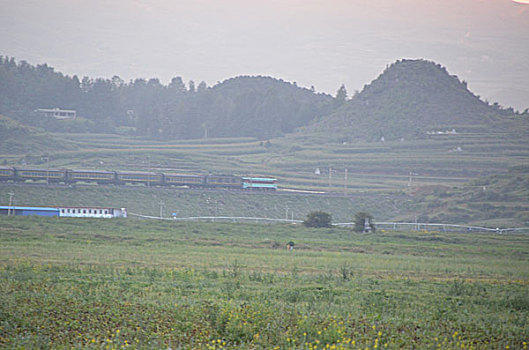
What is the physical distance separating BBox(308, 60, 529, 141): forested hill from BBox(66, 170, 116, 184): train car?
71.3 meters

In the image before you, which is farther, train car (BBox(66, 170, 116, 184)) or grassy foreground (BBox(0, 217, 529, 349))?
train car (BBox(66, 170, 116, 184))

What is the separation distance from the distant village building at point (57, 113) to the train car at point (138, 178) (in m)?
74.5

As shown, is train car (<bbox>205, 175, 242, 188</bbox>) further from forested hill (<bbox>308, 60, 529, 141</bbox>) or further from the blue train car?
forested hill (<bbox>308, 60, 529, 141</bbox>)

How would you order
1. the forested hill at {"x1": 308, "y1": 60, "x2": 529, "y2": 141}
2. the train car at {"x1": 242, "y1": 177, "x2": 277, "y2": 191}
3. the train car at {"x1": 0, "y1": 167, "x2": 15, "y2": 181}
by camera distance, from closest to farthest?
the train car at {"x1": 0, "y1": 167, "x2": 15, "y2": 181} → the train car at {"x1": 242, "y1": 177, "x2": 277, "y2": 191} → the forested hill at {"x1": 308, "y1": 60, "x2": 529, "y2": 141}

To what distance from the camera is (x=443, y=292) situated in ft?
62.4

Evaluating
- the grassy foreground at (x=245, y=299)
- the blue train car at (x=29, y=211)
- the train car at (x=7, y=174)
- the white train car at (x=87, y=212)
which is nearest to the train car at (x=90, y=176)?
the train car at (x=7, y=174)

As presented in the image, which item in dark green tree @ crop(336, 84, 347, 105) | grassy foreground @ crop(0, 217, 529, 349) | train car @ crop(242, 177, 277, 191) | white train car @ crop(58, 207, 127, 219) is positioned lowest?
white train car @ crop(58, 207, 127, 219)

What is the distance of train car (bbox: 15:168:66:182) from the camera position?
209ft

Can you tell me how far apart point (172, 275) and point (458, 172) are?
83350 millimetres

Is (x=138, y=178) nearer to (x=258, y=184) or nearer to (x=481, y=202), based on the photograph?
(x=258, y=184)

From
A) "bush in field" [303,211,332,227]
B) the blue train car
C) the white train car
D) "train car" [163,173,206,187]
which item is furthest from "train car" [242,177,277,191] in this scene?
the blue train car

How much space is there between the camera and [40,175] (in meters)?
64.1

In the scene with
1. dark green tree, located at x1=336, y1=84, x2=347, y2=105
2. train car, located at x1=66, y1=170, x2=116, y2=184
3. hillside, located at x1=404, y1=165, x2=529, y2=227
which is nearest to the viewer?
train car, located at x1=66, y1=170, x2=116, y2=184

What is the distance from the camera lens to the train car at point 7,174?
207ft
